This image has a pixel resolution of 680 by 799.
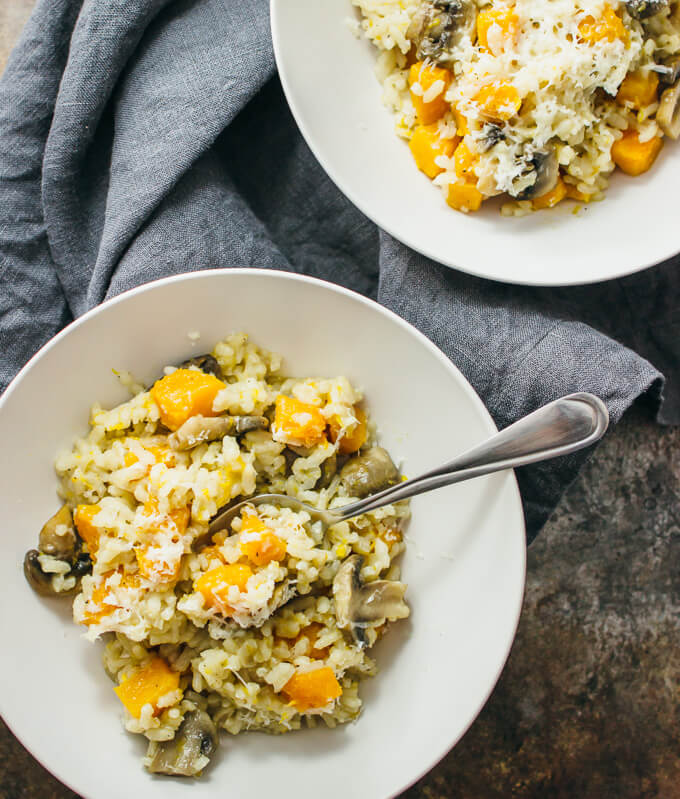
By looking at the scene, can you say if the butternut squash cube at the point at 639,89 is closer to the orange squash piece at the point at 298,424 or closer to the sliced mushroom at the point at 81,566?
the orange squash piece at the point at 298,424

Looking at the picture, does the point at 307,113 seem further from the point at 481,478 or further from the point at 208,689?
the point at 208,689

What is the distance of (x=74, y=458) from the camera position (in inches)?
75.9

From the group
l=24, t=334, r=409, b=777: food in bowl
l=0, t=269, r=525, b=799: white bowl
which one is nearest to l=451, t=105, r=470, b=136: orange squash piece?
l=0, t=269, r=525, b=799: white bowl

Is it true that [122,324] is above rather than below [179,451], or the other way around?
above

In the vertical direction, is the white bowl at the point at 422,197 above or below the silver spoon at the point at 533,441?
above

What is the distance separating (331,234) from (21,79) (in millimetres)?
1043

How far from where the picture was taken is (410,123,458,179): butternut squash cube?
1.98 m

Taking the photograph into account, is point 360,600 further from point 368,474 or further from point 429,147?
point 429,147

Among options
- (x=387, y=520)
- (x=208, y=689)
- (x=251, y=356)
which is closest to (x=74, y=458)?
(x=251, y=356)

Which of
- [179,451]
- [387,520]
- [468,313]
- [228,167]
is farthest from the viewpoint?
[228,167]

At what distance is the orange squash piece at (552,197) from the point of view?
6.51ft

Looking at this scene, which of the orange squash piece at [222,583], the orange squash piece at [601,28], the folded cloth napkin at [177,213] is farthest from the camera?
the folded cloth napkin at [177,213]

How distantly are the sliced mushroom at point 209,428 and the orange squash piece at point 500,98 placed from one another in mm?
973

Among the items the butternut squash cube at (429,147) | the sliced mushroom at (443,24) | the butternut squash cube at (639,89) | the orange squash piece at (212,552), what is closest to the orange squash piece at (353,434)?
the orange squash piece at (212,552)
